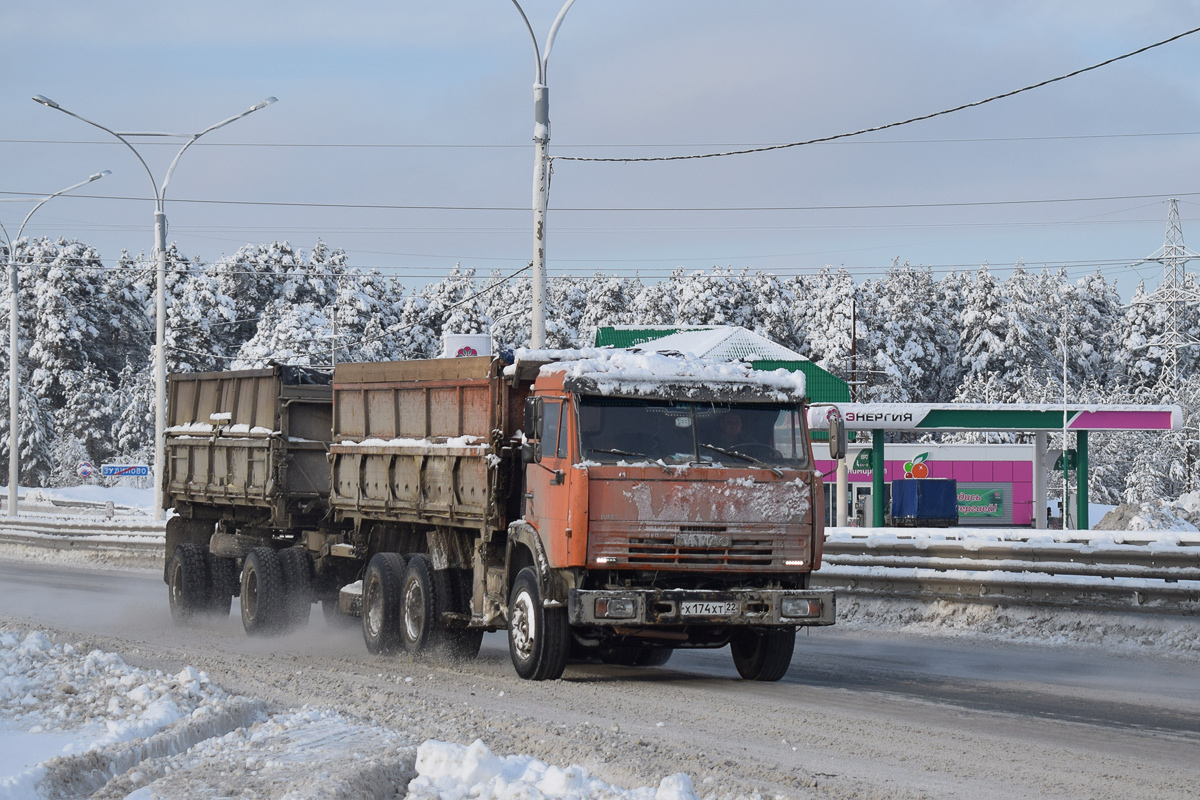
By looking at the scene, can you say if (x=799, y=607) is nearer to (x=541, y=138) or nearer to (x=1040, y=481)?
(x=541, y=138)

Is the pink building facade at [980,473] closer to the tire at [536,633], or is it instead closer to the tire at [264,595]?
the tire at [264,595]

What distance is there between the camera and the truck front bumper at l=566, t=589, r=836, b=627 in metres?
11.1

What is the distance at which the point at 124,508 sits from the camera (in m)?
47.9

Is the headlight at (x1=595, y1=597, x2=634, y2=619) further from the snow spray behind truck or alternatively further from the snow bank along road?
the snow bank along road

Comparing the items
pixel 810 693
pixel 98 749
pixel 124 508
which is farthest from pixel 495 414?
pixel 124 508

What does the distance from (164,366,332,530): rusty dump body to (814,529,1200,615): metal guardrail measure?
675 cm

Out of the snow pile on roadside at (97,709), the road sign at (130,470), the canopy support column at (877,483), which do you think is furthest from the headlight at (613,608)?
the road sign at (130,470)

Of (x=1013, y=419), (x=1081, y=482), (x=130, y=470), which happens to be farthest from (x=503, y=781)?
(x=130, y=470)

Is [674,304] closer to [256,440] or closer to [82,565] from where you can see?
[82,565]

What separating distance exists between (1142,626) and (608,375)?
7159 millimetres

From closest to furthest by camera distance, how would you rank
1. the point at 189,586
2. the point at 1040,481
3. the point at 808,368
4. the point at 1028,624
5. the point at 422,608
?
the point at 422,608 < the point at 1028,624 < the point at 189,586 < the point at 1040,481 < the point at 808,368

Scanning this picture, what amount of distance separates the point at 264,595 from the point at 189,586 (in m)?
2.60

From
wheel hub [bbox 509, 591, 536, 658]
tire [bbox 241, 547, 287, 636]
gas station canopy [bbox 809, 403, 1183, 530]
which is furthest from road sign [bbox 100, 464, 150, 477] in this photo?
wheel hub [bbox 509, 591, 536, 658]

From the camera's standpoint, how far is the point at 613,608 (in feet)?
36.3
